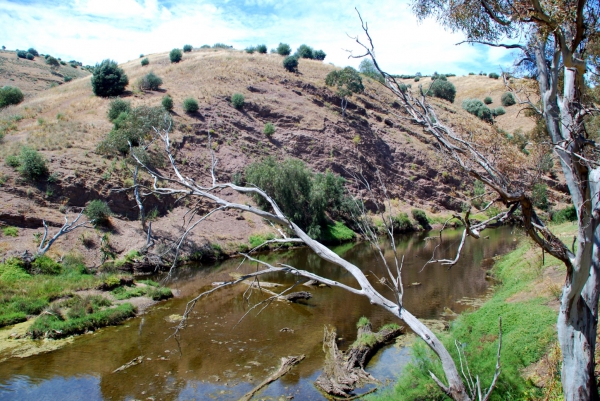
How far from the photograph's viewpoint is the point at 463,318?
522 inches

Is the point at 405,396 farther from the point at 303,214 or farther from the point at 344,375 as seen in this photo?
the point at 303,214

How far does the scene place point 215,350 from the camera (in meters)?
13.7

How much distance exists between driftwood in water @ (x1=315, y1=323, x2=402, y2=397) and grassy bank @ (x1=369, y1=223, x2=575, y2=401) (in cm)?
120

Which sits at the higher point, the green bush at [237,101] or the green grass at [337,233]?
the green bush at [237,101]

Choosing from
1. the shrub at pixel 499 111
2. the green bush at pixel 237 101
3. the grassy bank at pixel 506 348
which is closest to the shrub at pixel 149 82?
the green bush at pixel 237 101

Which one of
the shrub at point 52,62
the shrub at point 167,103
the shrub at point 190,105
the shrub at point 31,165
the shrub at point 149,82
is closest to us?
the shrub at point 31,165

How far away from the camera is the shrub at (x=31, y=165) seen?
88.3 feet

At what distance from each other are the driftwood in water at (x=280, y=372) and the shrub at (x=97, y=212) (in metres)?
18.5

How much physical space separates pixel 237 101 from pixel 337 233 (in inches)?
839

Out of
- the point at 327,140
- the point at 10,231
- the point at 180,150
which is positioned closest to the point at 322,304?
the point at 10,231

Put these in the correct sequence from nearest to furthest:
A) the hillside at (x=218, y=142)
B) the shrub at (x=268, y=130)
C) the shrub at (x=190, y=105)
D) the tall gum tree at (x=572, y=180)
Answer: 1. the tall gum tree at (x=572, y=180)
2. the hillside at (x=218, y=142)
3. the shrub at (x=190, y=105)
4. the shrub at (x=268, y=130)

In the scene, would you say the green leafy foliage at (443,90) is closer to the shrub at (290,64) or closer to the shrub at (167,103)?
the shrub at (290,64)

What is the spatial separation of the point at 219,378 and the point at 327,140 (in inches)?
1593

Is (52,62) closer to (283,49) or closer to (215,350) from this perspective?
(283,49)
